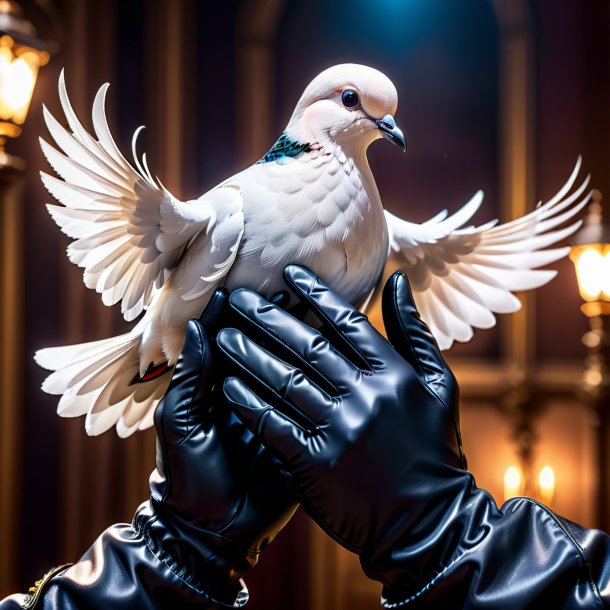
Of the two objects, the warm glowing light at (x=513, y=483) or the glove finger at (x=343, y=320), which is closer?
the glove finger at (x=343, y=320)

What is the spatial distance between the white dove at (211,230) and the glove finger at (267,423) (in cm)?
9

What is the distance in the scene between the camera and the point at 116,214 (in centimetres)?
55

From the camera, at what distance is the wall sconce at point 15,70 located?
136 cm

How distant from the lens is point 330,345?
596 mm

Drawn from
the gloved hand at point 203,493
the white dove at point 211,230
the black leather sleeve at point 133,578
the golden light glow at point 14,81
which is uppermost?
the golden light glow at point 14,81

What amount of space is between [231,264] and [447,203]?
4.91 ft

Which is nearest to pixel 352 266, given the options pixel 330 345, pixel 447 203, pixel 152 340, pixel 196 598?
pixel 330 345

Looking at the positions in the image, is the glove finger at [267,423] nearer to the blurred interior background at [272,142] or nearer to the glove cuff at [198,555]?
the glove cuff at [198,555]

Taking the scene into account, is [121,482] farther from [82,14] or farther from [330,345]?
[330,345]

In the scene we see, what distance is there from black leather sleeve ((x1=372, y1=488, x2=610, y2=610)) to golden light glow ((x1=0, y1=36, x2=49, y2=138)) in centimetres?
117

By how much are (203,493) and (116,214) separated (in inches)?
9.6

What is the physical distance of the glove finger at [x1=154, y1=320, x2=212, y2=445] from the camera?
0.60 m

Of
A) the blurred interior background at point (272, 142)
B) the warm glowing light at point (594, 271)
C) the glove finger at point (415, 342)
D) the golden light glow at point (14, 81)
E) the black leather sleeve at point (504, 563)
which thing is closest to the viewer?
the black leather sleeve at point (504, 563)

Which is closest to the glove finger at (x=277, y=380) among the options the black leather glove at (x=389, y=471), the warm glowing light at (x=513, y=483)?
the black leather glove at (x=389, y=471)
